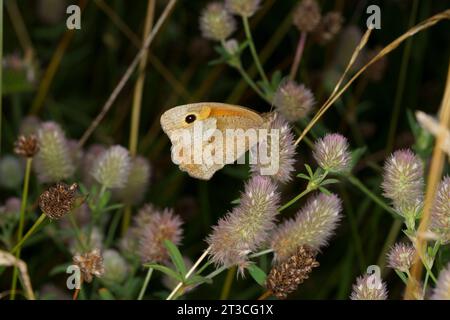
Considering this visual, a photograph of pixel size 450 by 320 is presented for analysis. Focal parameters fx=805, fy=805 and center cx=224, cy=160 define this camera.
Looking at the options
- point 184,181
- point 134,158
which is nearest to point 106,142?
point 184,181

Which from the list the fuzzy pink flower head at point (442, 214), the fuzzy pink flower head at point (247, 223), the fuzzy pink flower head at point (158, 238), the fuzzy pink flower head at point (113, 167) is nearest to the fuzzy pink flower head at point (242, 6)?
the fuzzy pink flower head at point (113, 167)

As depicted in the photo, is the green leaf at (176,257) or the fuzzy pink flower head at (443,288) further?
the green leaf at (176,257)

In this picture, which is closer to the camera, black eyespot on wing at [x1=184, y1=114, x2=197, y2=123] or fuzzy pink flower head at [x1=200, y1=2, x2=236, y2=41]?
black eyespot on wing at [x1=184, y1=114, x2=197, y2=123]

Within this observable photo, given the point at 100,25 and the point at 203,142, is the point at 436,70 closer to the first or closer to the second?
the point at 100,25

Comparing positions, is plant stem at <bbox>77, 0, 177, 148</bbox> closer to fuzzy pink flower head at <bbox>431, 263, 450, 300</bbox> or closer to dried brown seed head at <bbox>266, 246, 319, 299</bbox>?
dried brown seed head at <bbox>266, 246, 319, 299</bbox>

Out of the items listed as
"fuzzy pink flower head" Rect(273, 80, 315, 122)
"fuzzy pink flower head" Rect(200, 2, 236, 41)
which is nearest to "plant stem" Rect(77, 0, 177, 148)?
"fuzzy pink flower head" Rect(200, 2, 236, 41)

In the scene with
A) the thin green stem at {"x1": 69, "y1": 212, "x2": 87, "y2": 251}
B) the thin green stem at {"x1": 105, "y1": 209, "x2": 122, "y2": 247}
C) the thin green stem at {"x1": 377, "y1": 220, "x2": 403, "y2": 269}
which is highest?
the thin green stem at {"x1": 69, "y1": 212, "x2": 87, "y2": 251}

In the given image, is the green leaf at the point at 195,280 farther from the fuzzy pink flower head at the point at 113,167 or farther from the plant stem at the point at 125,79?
the plant stem at the point at 125,79
